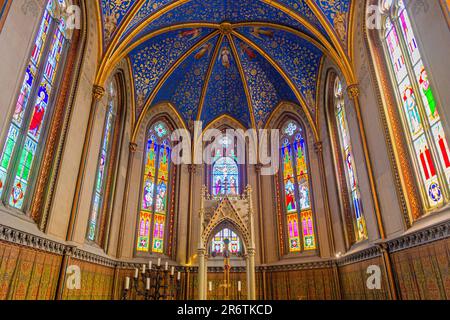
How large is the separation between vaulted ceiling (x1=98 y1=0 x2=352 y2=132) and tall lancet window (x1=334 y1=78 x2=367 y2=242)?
1901 millimetres

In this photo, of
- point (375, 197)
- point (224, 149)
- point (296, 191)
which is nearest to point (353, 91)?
point (375, 197)

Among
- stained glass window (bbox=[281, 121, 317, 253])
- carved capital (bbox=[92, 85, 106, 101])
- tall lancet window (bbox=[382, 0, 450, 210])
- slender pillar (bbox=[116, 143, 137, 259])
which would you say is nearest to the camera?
tall lancet window (bbox=[382, 0, 450, 210])

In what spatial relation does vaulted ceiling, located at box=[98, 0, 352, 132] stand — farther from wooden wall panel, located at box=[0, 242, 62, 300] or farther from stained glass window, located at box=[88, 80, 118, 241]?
wooden wall panel, located at box=[0, 242, 62, 300]

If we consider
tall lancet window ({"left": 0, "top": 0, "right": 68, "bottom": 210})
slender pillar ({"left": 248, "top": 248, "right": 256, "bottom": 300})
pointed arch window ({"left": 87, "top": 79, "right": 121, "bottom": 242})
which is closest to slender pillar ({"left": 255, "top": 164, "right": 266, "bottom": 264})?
slender pillar ({"left": 248, "top": 248, "right": 256, "bottom": 300})

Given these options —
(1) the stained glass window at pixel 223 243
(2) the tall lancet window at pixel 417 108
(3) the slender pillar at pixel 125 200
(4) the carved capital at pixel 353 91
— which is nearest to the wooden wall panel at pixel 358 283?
(2) the tall lancet window at pixel 417 108

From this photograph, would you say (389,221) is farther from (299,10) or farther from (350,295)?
(299,10)

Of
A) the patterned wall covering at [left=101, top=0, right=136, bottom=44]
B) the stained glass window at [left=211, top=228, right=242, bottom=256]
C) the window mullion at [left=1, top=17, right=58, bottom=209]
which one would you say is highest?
the patterned wall covering at [left=101, top=0, right=136, bottom=44]

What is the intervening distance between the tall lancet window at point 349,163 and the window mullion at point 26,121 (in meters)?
11.3

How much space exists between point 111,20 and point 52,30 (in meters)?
3.25

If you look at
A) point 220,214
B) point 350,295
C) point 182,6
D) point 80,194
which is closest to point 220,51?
point 182,6

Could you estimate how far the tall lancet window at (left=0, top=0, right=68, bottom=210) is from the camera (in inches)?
315

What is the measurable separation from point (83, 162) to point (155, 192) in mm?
6121

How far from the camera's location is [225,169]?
18.5 meters

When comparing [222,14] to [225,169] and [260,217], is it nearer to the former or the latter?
[225,169]
